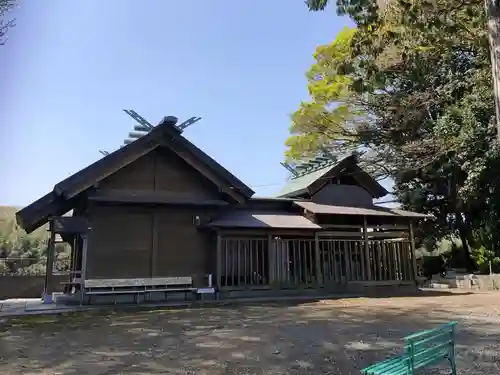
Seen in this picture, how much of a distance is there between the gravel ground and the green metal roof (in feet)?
21.3

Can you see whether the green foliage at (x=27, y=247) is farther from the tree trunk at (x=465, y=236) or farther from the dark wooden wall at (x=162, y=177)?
the tree trunk at (x=465, y=236)

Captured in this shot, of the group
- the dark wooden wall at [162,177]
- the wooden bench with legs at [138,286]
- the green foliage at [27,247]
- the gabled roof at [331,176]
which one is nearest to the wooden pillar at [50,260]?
the wooden bench with legs at [138,286]

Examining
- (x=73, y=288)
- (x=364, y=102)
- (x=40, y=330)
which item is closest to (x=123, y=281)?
(x=73, y=288)

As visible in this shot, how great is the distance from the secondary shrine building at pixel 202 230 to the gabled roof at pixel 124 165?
32 millimetres

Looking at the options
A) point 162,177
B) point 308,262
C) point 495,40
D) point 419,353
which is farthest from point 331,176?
point 419,353

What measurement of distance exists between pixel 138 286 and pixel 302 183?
836 centimetres

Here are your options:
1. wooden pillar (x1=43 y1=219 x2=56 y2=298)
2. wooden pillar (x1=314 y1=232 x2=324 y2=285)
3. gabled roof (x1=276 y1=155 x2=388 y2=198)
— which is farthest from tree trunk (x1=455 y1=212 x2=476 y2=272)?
wooden pillar (x1=43 y1=219 x2=56 y2=298)

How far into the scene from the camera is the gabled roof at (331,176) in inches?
681

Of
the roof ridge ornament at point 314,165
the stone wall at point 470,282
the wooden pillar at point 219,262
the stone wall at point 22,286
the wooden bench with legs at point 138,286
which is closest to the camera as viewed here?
the wooden bench with legs at point 138,286

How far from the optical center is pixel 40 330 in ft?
28.8

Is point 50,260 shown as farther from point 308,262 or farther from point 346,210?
point 346,210

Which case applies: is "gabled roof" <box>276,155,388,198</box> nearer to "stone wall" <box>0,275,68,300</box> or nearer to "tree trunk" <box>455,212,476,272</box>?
"tree trunk" <box>455,212,476,272</box>

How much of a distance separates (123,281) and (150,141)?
458cm

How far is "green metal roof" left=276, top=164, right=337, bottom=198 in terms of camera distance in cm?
1744
